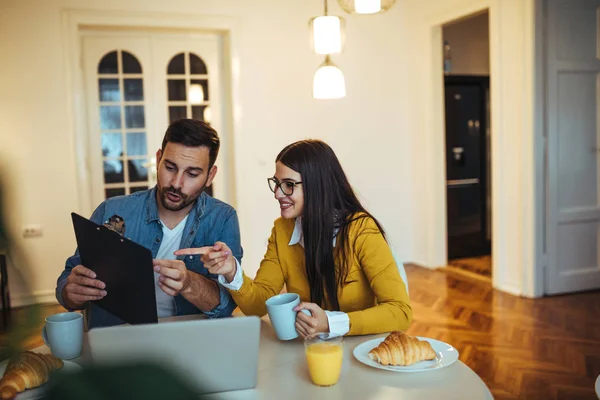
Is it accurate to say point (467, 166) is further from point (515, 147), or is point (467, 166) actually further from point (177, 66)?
point (177, 66)

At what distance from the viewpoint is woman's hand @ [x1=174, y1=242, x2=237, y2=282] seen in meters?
1.54

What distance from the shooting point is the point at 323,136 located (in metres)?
5.48

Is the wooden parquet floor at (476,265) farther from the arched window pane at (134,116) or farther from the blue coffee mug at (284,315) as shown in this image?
the blue coffee mug at (284,315)

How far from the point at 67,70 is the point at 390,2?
3.04 m

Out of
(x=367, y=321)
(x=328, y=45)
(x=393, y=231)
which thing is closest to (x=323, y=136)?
(x=393, y=231)

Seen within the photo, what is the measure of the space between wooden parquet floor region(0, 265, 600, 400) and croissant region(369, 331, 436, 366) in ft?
5.32

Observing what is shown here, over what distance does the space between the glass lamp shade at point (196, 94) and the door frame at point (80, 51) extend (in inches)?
9.5

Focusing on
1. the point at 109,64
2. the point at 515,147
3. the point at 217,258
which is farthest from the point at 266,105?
the point at 217,258

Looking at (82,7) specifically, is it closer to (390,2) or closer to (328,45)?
(328,45)

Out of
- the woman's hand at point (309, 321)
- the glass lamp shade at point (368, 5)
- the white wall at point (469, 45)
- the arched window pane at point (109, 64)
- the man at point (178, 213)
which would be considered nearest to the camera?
the woman's hand at point (309, 321)

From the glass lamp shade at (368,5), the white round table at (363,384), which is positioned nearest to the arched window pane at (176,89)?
the glass lamp shade at (368,5)

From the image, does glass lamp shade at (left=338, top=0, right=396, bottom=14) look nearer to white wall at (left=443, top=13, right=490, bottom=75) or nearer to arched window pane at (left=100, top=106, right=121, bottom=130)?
arched window pane at (left=100, top=106, right=121, bottom=130)

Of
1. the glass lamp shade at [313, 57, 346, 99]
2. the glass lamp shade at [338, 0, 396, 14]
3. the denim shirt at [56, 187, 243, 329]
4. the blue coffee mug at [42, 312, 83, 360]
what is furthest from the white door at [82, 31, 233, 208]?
the blue coffee mug at [42, 312, 83, 360]

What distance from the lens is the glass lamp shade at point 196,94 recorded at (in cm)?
520
